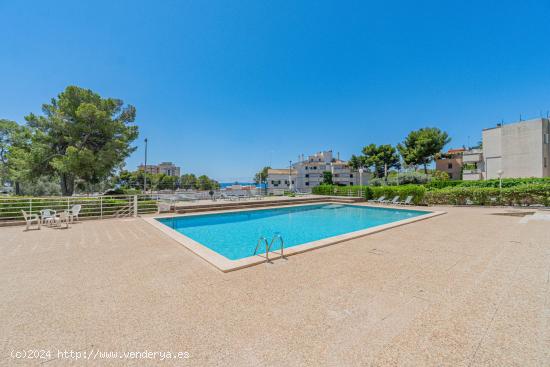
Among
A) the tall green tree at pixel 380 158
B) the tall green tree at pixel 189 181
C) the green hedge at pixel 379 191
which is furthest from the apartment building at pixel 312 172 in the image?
the tall green tree at pixel 189 181

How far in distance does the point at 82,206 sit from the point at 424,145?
1561 inches

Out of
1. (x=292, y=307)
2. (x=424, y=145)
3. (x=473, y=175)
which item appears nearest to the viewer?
(x=292, y=307)

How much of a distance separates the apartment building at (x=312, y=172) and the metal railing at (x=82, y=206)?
4300 cm

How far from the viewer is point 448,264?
4027mm

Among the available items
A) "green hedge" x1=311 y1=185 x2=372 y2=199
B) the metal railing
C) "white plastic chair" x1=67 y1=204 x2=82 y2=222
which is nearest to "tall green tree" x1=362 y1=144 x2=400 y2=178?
"green hedge" x1=311 y1=185 x2=372 y2=199

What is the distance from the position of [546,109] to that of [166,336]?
1433 inches

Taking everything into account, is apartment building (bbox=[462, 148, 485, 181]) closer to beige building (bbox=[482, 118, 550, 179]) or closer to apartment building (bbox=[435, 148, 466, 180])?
beige building (bbox=[482, 118, 550, 179])

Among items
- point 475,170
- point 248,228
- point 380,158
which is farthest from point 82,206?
point 380,158

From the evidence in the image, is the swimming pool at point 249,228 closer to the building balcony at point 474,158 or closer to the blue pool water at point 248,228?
the blue pool water at point 248,228

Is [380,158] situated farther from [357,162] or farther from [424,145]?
[424,145]

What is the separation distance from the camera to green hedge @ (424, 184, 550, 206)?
1216 cm

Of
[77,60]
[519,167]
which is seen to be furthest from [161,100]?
[519,167]

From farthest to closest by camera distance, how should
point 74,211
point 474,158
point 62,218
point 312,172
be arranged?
point 312,172 → point 474,158 → point 74,211 → point 62,218

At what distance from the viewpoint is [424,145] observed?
1341 inches
